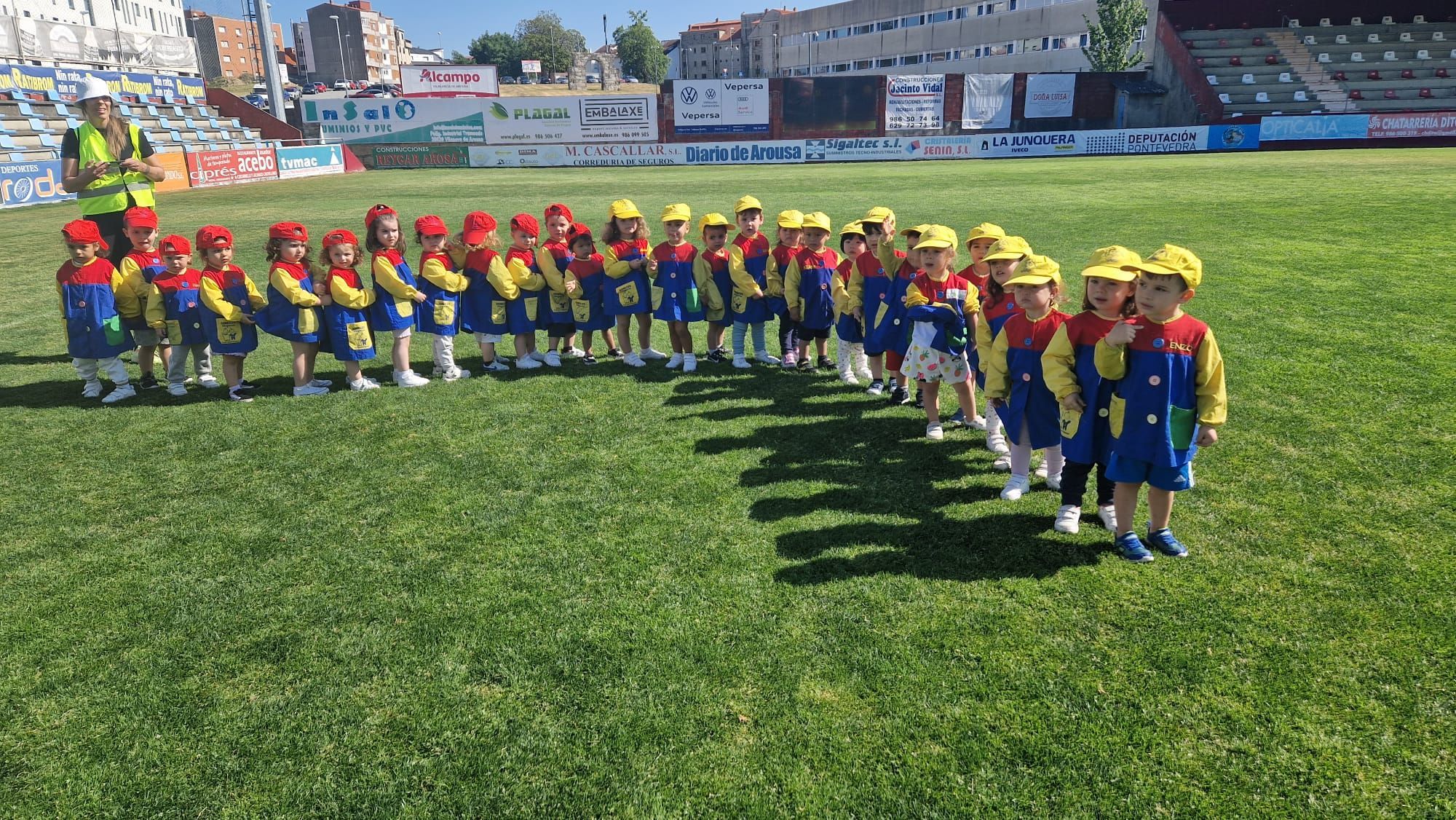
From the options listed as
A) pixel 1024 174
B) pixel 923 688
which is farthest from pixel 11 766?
pixel 1024 174

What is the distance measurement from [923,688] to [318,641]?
8.81 feet

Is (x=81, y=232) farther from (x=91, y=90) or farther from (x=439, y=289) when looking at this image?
(x=439, y=289)

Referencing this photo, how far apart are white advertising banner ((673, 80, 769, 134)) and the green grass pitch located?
1444 inches

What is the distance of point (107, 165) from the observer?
746 cm

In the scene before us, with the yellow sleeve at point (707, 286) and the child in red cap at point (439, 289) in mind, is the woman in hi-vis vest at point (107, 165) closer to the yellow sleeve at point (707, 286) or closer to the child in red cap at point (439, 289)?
the child in red cap at point (439, 289)

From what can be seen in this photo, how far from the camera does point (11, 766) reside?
294 cm

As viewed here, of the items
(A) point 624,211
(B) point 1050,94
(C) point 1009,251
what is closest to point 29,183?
(A) point 624,211

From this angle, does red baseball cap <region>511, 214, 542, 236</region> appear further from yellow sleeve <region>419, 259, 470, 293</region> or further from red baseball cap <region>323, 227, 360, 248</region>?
red baseball cap <region>323, 227, 360, 248</region>

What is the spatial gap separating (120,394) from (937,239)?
285 inches

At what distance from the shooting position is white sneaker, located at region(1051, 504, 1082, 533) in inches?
176

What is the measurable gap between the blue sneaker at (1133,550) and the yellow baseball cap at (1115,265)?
135 cm

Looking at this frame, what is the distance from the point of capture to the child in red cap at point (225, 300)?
687 cm

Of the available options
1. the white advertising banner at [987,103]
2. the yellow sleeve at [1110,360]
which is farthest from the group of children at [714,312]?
the white advertising banner at [987,103]

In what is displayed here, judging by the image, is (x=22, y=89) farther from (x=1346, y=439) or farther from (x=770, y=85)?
(x=1346, y=439)
